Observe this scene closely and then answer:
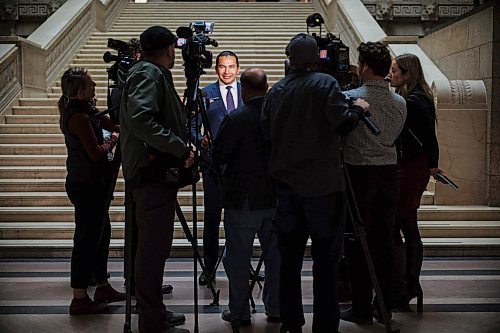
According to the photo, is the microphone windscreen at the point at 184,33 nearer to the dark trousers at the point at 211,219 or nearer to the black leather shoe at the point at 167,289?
the dark trousers at the point at 211,219

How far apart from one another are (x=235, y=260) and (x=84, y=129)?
135 cm

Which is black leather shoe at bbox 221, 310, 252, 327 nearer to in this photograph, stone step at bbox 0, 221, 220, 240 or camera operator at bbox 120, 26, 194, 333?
camera operator at bbox 120, 26, 194, 333

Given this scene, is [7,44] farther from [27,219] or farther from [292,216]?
[292,216]

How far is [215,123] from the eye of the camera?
5109 mm

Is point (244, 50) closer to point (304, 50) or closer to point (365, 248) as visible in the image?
point (304, 50)

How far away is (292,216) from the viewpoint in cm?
365

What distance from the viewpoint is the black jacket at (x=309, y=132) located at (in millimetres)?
3514

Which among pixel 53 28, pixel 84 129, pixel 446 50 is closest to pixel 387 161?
pixel 84 129

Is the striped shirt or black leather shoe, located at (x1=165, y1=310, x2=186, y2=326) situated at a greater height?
the striped shirt

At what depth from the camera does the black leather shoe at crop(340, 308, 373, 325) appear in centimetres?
410

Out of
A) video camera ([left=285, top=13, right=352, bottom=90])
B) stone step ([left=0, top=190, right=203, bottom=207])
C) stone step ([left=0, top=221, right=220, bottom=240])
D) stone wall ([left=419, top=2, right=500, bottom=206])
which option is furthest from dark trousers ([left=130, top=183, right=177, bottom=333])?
stone wall ([left=419, top=2, right=500, bottom=206])

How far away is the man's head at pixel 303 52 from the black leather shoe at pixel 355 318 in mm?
1596

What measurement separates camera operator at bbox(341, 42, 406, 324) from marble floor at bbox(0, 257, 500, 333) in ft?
1.51

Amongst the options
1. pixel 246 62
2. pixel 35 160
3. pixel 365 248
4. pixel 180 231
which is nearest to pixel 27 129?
pixel 35 160
